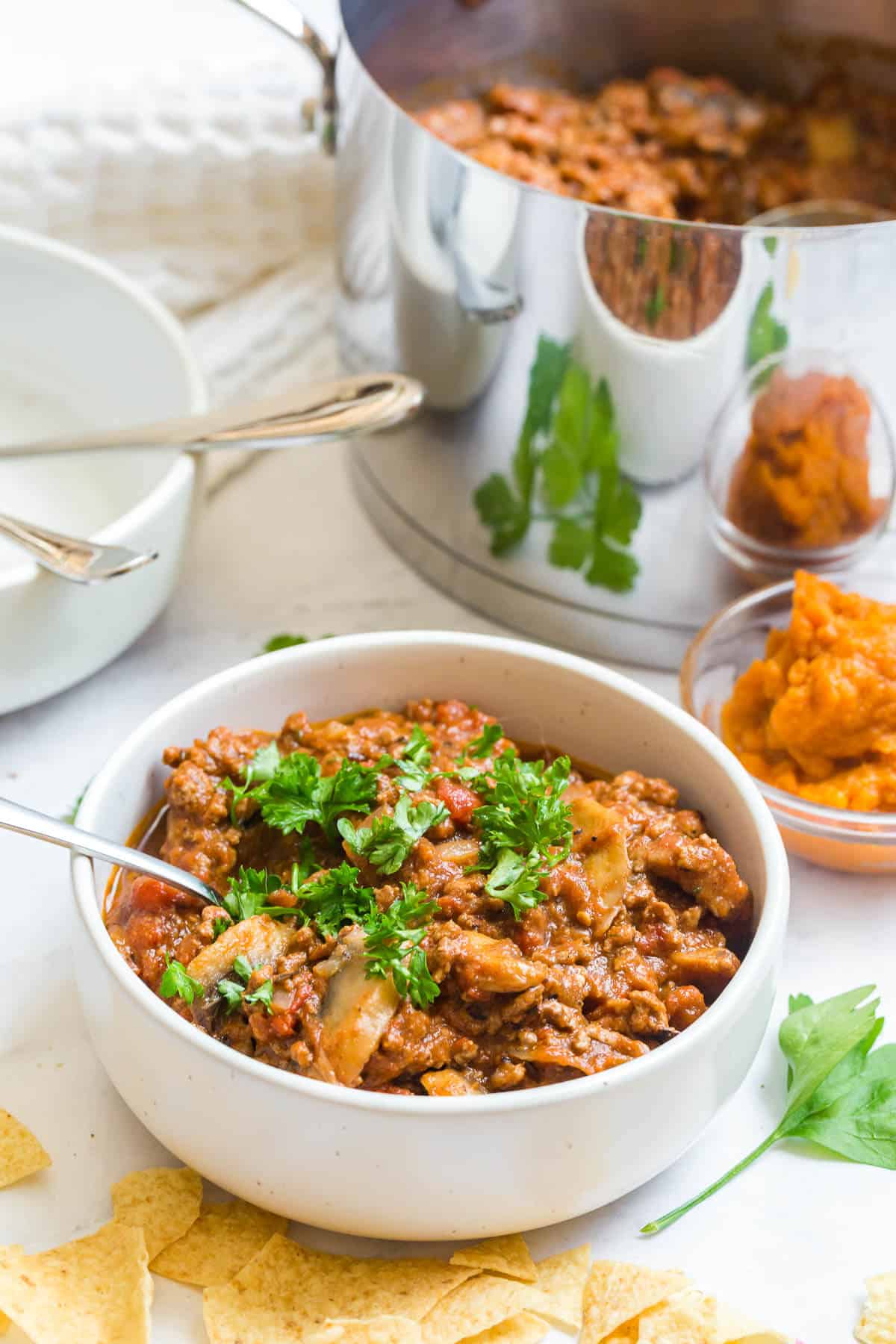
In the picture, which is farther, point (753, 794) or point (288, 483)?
point (288, 483)

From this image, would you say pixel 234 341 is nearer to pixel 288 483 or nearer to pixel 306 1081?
pixel 288 483

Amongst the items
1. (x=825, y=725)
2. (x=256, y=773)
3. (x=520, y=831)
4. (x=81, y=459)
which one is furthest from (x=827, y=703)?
(x=81, y=459)

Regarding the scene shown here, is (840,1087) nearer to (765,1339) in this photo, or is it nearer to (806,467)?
(765,1339)

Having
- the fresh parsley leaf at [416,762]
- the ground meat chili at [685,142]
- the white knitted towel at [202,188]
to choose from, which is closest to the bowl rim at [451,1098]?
the fresh parsley leaf at [416,762]

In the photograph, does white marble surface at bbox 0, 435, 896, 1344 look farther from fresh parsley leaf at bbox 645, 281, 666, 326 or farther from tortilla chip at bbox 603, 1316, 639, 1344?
fresh parsley leaf at bbox 645, 281, 666, 326

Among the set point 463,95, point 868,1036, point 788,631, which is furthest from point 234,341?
point 868,1036
